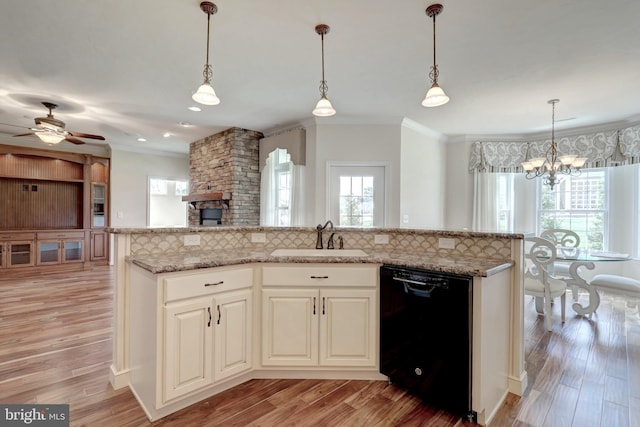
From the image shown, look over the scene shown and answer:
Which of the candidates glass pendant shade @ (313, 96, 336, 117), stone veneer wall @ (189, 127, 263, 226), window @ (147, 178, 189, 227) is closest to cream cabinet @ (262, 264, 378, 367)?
glass pendant shade @ (313, 96, 336, 117)

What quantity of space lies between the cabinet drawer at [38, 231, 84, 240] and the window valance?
7576 millimetres

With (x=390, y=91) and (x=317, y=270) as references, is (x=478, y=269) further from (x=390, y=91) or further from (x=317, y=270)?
(x=390, y=91)

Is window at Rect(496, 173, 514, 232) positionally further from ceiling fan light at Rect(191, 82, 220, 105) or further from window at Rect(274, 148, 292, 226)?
ceiling fan light at Rect(191, 82, 220, 105)

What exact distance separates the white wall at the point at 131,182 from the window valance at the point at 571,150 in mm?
6684

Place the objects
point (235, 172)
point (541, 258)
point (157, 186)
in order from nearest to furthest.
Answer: point (541, 258)
point (235, 172)
point (157, 186)

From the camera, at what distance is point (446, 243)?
238 centimetres

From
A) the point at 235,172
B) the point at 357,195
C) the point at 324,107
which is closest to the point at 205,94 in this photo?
the point at 324,107

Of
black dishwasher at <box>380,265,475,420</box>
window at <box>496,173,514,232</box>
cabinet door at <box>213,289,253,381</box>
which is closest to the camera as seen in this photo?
black dishwasher at <box>380,265,475,420</box>

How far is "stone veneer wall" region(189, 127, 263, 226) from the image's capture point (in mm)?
5121

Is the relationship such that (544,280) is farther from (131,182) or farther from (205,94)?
(131,182)

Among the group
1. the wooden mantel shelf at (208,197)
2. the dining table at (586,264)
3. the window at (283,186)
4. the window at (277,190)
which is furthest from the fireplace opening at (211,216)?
the dining table at (586,264)

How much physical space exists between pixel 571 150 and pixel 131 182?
839cm

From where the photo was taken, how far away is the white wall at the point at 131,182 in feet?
21.4

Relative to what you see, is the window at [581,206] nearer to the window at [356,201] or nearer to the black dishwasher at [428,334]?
the window at [356,201]
